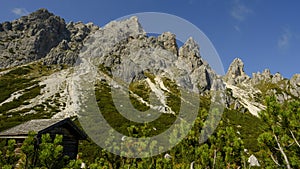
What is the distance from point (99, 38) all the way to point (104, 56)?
81.4ft

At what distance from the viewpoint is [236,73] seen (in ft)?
584

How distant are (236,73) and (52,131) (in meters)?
176

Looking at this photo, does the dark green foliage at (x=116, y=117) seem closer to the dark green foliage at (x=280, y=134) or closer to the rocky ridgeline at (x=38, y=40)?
the dark green foliage at (x=280, y=134)

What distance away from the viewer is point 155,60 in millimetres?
116125

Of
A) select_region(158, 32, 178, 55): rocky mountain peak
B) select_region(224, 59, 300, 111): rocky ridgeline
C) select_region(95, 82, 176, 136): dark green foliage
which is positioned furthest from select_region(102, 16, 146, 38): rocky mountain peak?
select_region(95, 82, 176, 136): dark green foliage

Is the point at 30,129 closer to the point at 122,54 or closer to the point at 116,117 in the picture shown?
the point at 116,117

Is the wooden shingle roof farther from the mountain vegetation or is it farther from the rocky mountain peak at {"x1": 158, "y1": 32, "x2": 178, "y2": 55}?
the rocky mountain peak at {"x1": 158, "y1": 32, "x2": 178, "y2": 55}

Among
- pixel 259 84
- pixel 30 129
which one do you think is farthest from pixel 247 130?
pixel 259 84

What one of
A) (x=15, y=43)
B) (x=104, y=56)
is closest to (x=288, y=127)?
(x=104, y=56)

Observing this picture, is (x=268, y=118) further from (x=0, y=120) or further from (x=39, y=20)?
(x=39, y=20)

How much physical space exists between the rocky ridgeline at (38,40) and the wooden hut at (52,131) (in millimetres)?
89724

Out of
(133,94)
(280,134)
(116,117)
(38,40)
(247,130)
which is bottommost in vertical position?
(280,134)

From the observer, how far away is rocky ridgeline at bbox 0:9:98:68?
107 m

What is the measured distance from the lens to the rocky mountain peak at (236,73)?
17325 cm
